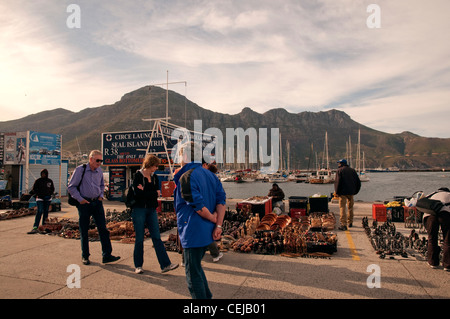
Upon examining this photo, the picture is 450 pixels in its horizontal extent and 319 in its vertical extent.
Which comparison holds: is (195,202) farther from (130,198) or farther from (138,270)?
(138,270)

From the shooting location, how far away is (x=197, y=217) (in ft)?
10.2

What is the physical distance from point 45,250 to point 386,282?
23.8 ft

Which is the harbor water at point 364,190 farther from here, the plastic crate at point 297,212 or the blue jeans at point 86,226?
the blue jeans at point 86,226

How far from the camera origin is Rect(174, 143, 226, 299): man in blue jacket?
3.03m

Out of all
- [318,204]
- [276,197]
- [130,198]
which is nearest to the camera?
[130,198]

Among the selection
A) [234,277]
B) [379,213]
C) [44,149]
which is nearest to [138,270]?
[234,277]

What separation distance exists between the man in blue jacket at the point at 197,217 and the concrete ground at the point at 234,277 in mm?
1257

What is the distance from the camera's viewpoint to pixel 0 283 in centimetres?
460

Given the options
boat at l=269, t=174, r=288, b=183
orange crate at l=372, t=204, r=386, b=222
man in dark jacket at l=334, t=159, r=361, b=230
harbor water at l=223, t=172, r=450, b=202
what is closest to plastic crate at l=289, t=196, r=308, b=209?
man in dark jacket at l=334, t=159, r=361, b=230

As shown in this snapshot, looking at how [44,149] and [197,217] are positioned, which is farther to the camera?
[44,149]

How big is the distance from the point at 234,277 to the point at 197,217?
2.34 meters

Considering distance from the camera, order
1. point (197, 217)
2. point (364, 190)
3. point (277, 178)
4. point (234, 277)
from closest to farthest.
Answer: point (197, 217)
point (234, 277)
point (364, 190)
point (277, 178)

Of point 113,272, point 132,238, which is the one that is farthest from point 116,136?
point 113,272

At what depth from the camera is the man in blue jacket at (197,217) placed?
3.03m
